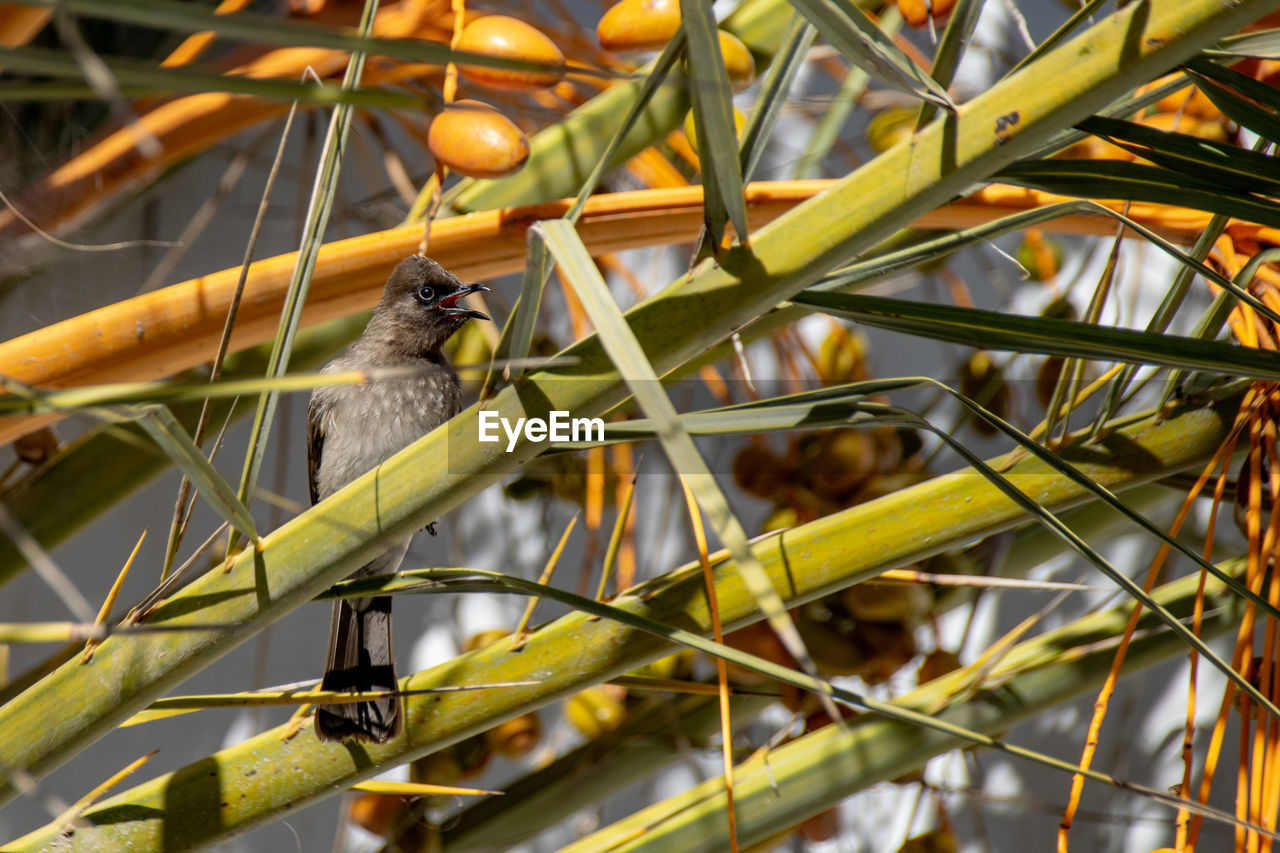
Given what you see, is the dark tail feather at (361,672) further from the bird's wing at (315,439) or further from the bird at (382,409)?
the bird's wing at (315,439)

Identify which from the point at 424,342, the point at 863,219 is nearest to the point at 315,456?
the point at 424,342

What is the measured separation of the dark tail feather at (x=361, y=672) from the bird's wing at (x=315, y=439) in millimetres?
133

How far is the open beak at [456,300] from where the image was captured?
1.76 ft

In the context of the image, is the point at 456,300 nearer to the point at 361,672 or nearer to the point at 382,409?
the point at 382,409

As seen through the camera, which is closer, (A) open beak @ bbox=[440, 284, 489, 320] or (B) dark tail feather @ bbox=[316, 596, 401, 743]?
(B) dark tail feather @ bbox=[316, 596, 401, 743]

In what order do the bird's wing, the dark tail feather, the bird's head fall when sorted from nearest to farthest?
the dark tail feather < the bird's head < the bird's wing

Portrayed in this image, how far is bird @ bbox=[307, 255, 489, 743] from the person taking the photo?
0.53 metres

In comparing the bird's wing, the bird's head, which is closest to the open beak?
the bird's head

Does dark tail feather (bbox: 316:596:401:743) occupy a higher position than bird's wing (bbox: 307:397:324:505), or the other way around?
bird's wing (bbox: 307:397:324:505)

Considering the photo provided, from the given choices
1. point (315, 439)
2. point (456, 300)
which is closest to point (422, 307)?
point (456, 300)

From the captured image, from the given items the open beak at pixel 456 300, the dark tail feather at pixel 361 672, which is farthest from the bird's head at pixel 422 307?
the dark tail feather at pixel 361 672

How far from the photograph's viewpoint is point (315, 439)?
0.65 metres

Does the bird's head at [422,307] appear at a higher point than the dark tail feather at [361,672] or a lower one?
higher

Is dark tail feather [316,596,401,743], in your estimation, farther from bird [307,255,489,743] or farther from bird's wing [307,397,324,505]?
bird's wing [307,397,324,505]
